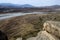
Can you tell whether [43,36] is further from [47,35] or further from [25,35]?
[25,35]

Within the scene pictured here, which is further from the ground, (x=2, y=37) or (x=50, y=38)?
(x=2, y=37)

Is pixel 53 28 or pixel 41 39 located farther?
pixel 41 39

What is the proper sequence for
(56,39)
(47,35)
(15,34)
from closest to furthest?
(56,39) → (47,35) → (15,34)

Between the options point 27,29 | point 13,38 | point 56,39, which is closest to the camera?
point 56,39

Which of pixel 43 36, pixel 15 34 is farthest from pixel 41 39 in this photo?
pixel 15 34

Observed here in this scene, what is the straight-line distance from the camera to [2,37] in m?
8.38

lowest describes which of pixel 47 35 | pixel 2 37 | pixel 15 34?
pixel 15 34

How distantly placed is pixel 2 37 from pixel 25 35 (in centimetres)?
677

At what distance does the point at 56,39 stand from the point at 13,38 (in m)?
5.36

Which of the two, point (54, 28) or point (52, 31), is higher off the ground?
point (54, 28)

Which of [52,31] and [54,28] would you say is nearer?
[54,28]

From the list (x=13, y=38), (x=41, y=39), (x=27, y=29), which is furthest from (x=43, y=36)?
(x=27, y=29)

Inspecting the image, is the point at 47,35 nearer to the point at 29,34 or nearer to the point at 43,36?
the point at 43,36

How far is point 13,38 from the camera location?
14.7 metres
